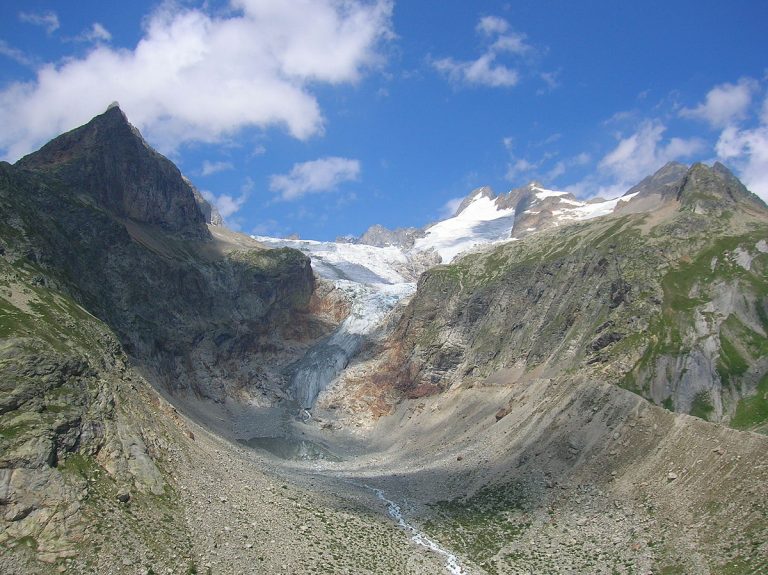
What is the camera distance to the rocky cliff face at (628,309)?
73312 millimetres

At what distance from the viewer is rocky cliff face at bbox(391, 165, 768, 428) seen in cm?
7331

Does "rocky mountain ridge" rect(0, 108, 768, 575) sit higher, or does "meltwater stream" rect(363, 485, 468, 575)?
"rocky mountain ridge" rect(0, 108, 768, 575)

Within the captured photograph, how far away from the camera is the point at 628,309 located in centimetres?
8988

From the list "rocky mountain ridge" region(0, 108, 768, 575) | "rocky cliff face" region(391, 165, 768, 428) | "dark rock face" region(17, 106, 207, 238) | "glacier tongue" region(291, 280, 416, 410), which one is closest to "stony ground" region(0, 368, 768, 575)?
"rocky mountain ridge" region(0, 108, 768, 575)

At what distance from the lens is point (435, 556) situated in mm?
47844

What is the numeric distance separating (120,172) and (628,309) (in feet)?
422

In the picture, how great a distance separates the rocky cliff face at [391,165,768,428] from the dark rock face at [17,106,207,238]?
246 feet

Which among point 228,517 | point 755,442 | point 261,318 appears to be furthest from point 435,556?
point 261,318

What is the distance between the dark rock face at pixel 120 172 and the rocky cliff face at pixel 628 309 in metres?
75.1

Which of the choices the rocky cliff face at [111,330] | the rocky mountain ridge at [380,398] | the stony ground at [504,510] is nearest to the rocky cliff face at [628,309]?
the rocky mountain ridge at [380,398]

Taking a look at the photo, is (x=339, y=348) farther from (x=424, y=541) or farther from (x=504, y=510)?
A: (x=424, y=541)

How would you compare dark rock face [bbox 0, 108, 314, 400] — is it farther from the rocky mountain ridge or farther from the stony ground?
the stony ground

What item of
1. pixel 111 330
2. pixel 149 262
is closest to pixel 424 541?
pixel 111 330

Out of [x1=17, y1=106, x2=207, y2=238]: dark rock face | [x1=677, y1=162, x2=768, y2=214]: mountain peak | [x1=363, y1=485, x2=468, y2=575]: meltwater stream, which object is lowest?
[x1=363, y1=485, x2=468, y2=575]: meltwater stream
